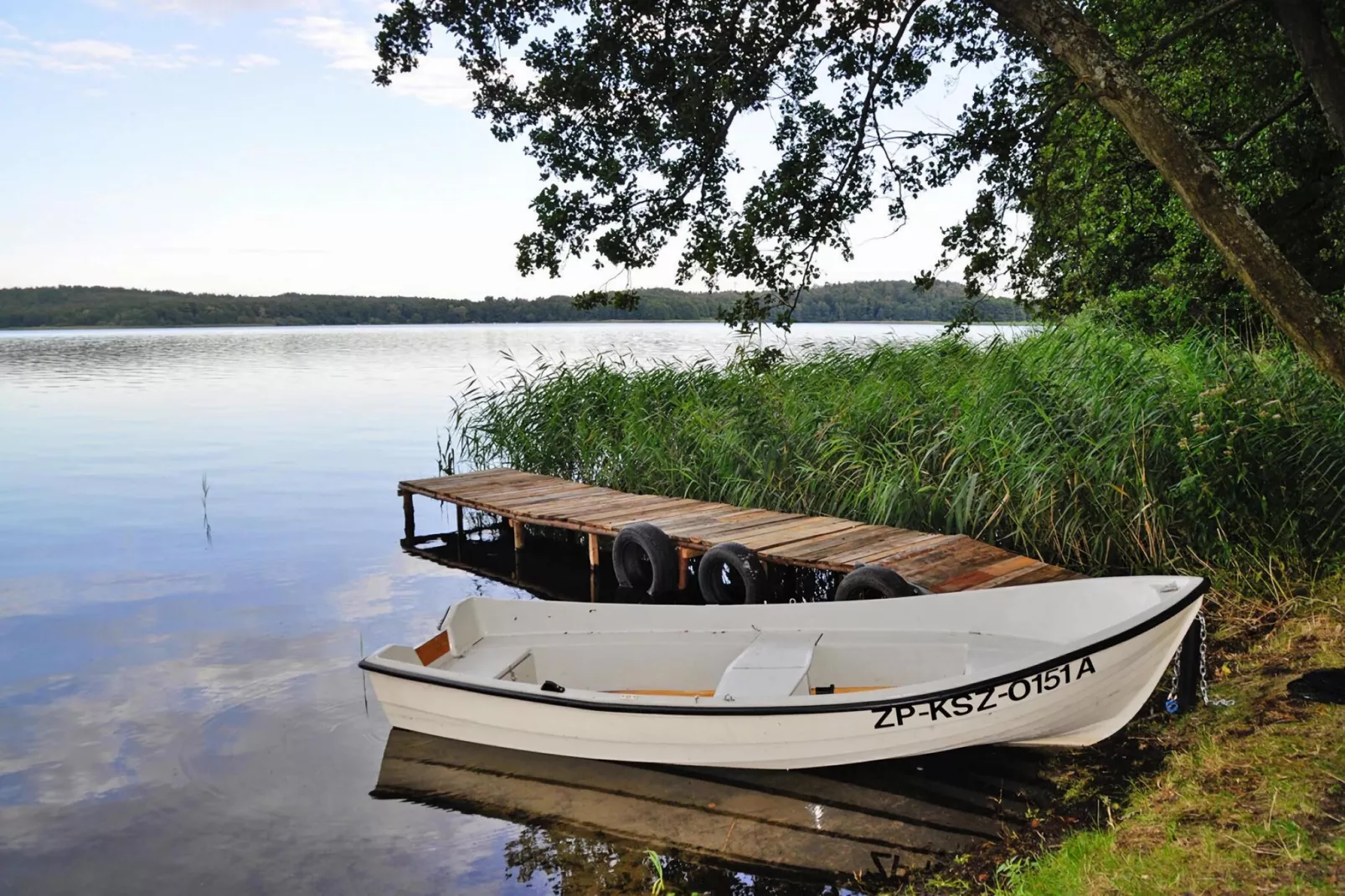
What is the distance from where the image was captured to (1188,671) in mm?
5047

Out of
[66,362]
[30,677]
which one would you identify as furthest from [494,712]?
[66,362]

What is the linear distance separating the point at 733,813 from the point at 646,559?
4308 mm

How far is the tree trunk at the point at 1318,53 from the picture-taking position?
6168mm

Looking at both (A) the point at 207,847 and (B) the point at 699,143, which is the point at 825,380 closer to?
(B) the point at 699,143

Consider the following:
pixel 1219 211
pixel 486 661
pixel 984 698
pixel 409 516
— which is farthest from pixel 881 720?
pixel 409 516

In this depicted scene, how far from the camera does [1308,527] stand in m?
6.73

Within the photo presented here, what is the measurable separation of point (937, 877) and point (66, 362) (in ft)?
193

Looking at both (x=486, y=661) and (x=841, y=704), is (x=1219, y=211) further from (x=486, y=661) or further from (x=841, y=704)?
(x=486, y=661)

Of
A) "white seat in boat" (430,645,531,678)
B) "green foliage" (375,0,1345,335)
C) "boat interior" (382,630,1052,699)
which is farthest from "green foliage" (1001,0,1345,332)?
"white seat in boat" (430,645,531,678)

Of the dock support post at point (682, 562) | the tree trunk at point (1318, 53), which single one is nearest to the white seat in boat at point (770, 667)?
the dock support post at point (682, 562)

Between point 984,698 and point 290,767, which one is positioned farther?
point 290,767

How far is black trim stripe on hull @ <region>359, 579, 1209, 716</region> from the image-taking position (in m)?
4.63

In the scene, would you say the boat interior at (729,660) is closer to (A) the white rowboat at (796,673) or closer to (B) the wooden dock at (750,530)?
(A) the white rowboat at (796,673)

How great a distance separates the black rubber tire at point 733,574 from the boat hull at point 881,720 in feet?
8.77
